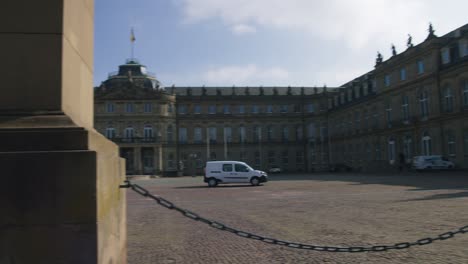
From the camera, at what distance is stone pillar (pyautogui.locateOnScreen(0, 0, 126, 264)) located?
121 inches

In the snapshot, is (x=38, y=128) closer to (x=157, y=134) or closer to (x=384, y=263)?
(x=384, y=263)

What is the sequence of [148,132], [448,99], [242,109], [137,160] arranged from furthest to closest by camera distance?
[242,109], [148,132], [137,160], [448,99]

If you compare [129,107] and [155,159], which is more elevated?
[129,107]

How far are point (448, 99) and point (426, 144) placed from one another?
6.05m

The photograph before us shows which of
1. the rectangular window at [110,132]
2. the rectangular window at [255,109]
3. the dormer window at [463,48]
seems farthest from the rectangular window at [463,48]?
the rectangular window at [110,132]

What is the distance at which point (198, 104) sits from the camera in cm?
8088

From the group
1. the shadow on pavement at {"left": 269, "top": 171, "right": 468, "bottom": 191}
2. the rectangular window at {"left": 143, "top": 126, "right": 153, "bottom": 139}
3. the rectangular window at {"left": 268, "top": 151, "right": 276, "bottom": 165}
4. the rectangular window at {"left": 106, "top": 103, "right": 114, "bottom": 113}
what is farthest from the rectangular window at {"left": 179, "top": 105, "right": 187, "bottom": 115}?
the shadow on pavement at {"left": 269, "top": 171, "right": 468, "bottom": 191}

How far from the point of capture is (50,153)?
123 inches

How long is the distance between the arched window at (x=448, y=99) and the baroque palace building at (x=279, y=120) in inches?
62.6

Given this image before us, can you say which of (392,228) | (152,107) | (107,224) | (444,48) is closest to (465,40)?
(444,48)

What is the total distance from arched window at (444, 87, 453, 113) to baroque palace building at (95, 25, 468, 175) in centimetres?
159

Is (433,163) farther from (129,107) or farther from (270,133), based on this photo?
(129,107)

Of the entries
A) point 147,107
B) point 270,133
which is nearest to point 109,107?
point 147,107

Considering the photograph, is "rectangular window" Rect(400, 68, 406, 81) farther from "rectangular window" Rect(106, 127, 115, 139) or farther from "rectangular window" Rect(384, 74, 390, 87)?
"rectangular window" Rect(106, 127, 115, 139)
